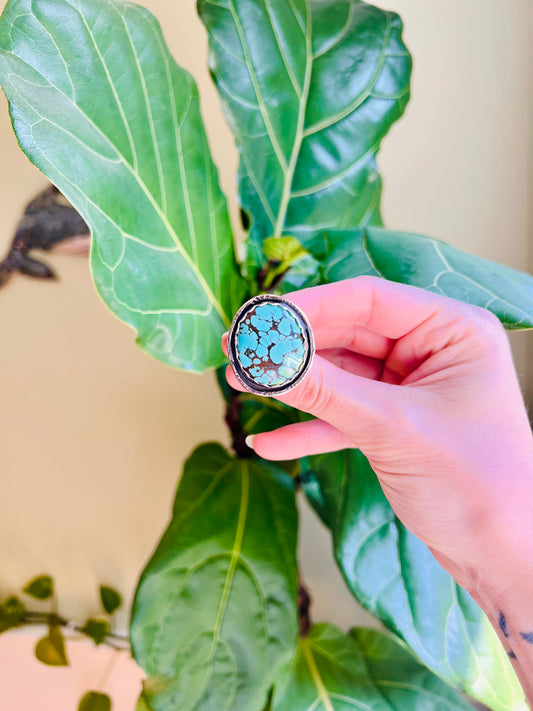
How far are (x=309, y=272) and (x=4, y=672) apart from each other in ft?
2.93

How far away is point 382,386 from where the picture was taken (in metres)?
0.52

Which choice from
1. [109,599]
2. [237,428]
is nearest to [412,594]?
[237,428]

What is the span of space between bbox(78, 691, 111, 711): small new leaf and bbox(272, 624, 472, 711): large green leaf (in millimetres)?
363

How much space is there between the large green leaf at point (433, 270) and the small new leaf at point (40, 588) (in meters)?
0.75

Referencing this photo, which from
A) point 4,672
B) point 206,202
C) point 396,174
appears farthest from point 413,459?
point 4,672

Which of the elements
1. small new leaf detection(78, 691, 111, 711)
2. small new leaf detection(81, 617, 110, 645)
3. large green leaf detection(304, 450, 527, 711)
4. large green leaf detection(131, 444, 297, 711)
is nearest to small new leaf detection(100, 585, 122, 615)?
small new leaf detection(81, 617, 110, 645)

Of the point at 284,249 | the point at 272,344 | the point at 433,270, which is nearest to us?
the point at 272,344

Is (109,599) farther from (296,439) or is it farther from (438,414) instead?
(438,414)

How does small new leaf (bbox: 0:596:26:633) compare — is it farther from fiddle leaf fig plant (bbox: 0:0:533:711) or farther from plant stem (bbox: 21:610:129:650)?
fiddle leaf fig plant (bbox: 0:0:533:711)

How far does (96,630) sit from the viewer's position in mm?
979

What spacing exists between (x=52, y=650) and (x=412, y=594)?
650 mm

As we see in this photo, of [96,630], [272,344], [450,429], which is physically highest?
[272,344]

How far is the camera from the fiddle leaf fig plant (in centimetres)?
55

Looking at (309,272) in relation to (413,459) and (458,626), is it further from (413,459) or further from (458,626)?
(458,626)
